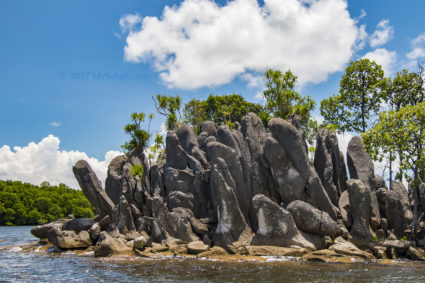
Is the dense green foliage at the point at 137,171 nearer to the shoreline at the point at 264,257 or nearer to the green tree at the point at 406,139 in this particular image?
the shoreline at the point at 264,257

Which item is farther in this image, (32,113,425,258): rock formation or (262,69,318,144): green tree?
(262,69,318,144): green tree

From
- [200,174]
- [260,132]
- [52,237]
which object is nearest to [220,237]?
[200,174]

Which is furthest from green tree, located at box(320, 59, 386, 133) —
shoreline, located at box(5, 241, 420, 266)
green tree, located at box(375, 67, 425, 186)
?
shoreline, located at box(5, 241, 420, 266)

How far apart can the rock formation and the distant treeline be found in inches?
2337

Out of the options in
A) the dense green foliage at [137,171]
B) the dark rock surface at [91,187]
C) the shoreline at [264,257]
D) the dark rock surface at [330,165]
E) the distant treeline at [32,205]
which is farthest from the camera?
the distant treeline at [32,205]

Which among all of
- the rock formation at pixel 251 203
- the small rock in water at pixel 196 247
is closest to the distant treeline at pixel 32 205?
the rock formation at pixel 251 203

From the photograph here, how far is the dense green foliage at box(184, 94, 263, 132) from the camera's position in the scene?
63500 millimetres

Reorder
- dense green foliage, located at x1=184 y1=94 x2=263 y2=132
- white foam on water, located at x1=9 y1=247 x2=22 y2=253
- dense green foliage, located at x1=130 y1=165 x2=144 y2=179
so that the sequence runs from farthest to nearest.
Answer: dense green foliage, located at x1=184 y1=94 x2=263 y2=132 < dense green foliage, located at x1=130 y1=165 x2=144 y2=179 < white foam on water, located at x1=9 y1=247 x2=22 y2=253

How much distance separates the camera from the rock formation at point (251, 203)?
25.3 metres

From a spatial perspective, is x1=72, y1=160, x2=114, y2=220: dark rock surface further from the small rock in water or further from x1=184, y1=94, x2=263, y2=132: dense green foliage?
x1=184, y1=94, x2=263, y2=132: dense green foliage

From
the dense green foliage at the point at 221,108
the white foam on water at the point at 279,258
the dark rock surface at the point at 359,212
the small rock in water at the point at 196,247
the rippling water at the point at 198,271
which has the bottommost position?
the rippling water at the point at 198,271

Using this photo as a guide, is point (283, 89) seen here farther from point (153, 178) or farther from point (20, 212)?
point (20, 212)

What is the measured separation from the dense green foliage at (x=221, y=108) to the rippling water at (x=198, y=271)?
41576mm

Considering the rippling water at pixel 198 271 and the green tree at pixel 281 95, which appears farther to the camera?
the green tree at pixel 281 95
